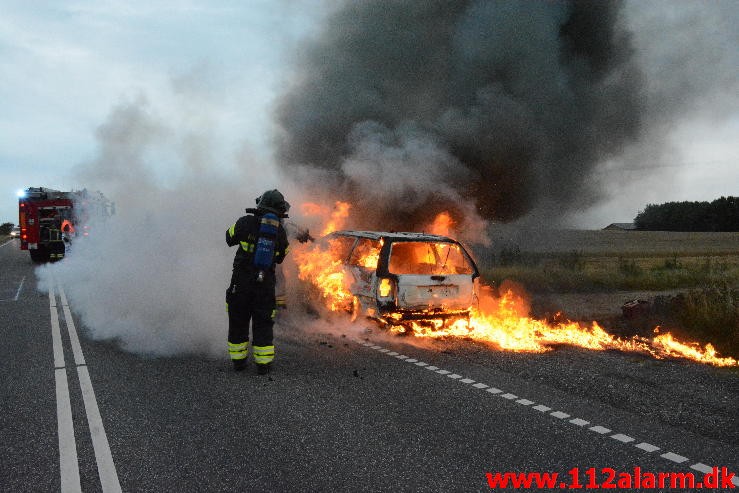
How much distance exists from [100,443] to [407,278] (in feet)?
14.8

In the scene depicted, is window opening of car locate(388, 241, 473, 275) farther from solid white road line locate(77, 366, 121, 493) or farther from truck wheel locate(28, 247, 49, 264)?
truck wheel locate(28, 247, 49, 264)

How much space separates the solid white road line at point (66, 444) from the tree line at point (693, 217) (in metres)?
77.5

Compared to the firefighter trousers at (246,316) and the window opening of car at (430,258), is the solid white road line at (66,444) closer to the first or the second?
the firefighter trousers at (246,316)

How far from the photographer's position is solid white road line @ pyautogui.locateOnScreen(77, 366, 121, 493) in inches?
133

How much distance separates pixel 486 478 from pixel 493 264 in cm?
1650

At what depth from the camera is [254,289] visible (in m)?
6.00

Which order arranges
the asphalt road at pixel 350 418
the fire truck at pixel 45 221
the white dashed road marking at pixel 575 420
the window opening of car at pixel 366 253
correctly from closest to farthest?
the asphalt road at pixel 350 418
the white dashed road marking at pixel 575 420
the window opening of car at pixel 366 253
the fire truck at pixel 45 221

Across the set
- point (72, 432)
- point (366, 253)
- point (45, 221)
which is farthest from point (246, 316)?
point (45, 221)

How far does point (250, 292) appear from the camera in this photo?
5988 millimetres

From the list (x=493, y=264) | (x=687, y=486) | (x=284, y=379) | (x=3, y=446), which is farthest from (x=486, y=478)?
(x=493, y=264)

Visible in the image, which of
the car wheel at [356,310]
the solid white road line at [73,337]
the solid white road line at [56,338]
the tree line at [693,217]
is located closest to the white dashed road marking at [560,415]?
the car wheel at [356,310]

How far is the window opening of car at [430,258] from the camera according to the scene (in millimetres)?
8750

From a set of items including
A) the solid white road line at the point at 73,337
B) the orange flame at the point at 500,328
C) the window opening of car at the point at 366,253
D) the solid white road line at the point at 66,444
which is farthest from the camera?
the window opening of car at the point at 366,253

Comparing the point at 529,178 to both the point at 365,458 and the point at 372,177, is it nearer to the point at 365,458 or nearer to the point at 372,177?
the point at 372,177
